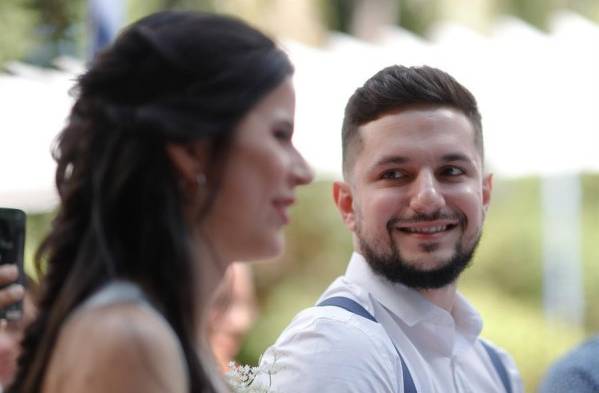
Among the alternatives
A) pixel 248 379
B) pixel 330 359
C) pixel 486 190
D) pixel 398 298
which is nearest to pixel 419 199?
pixel 398 298

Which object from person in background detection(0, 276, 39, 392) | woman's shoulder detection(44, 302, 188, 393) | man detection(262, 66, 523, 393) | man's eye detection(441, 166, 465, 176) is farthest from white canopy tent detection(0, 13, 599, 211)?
woman's shoulder detection(44, 302, 188, 393)

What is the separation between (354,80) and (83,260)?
6.90 meters

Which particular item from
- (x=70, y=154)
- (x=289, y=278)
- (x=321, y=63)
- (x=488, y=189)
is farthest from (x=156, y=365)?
(x=289, y=278)

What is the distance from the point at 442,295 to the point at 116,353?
1.58 meters

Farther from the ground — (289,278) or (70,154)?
(70,154)

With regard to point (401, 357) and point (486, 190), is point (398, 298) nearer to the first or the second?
point (401, 357)

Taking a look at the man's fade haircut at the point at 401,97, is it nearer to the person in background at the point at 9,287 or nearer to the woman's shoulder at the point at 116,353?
the person in background at the point at 9,287

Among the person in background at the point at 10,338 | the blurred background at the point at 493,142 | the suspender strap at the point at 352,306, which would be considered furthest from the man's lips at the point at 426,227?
the blurred background at the point at 493,142

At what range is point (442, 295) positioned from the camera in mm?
3191

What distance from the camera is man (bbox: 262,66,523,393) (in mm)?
3051

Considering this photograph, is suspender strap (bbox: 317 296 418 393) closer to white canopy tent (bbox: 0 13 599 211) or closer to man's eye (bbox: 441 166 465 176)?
man's eye (bbox: 441 166 465 176)

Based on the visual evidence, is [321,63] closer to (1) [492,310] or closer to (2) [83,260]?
(1) [492,310]

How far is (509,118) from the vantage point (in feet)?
36.9

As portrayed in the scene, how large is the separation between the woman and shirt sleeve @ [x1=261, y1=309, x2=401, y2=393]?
84cm
